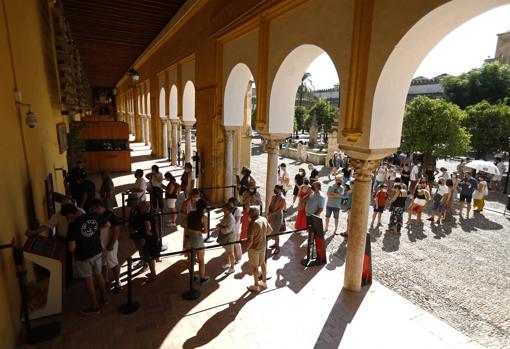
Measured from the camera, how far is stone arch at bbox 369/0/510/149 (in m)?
3.54

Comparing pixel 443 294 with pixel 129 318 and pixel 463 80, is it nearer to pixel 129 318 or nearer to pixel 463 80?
pixel 129 318

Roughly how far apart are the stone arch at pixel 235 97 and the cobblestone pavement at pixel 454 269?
3.34m

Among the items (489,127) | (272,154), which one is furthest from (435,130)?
(272,154)

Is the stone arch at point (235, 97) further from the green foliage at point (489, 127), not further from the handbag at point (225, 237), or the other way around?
the green foliage at point (489, 127)

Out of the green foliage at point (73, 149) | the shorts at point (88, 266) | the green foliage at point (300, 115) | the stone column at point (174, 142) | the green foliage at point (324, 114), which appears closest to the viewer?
the shorts at point (88, 266)

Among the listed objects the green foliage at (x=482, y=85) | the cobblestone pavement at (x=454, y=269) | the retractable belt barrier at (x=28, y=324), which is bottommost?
the cobblestone pavement at (x=454, y=269)

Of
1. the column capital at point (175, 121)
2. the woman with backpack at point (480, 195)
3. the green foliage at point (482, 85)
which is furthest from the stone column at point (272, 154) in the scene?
the green foliage at point (482, 85)

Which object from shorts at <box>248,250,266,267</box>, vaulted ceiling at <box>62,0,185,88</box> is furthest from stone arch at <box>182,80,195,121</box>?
shorts at <box>248,250,266,267</box>

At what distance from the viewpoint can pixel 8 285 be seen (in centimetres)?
375

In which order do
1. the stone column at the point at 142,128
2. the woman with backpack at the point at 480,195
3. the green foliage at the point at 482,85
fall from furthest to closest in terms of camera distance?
the green foliage at the point at 482,85, the stone column at the point at 142,128, the woman with backpack at the point at 480,195

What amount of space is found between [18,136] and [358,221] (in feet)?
16.8

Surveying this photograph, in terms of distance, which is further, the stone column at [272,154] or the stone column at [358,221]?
the stone column at [272,154]

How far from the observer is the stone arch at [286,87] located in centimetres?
628

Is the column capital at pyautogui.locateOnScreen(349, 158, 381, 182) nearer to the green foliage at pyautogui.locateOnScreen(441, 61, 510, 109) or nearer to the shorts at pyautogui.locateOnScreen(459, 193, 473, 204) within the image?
the shorts at pyautogui.locateOnScreen(459, 193, 473, 204)
